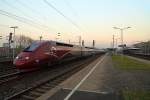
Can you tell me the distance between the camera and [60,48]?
88.0 ft

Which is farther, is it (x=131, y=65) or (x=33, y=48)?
(x=131, y=65)

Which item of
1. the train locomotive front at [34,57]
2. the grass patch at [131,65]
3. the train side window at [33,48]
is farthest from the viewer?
the grass patch at [131,65]

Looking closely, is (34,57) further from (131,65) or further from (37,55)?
(131,65)

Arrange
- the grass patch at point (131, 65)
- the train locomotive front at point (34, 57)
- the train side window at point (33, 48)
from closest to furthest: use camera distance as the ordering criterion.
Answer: the train locomotive front at point (34, 57), the train side window at point (33, 48), the grass patch at point (131, 65)

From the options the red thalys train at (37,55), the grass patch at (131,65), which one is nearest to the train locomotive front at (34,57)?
the red thalys train at (37,55)

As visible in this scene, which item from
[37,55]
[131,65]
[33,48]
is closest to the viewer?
[37,55]

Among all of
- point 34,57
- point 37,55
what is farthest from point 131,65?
point 34,57

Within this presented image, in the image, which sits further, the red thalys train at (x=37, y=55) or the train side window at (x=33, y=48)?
the train side window at (x=33, y=48)

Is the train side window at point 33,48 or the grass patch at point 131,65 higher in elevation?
the train side window at point 33,48

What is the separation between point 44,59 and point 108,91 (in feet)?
34.4

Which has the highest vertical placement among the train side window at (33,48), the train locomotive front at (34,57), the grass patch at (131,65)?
the train side window at (33,48)

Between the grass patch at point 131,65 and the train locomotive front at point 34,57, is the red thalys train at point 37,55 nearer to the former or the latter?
the train locomotive front at point 34,57

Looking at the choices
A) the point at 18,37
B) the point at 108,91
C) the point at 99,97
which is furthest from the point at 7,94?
the point at 18,37

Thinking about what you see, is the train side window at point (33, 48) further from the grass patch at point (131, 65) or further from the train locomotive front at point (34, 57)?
the grass patch at point (131, 65)
